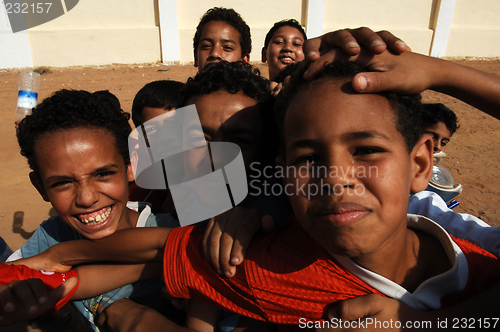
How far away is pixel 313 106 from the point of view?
109cm

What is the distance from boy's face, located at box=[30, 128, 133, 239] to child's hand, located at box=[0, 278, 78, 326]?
12.9 inches

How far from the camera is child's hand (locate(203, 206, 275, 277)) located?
117 cm

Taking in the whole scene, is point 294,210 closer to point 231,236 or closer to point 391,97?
point 231,236

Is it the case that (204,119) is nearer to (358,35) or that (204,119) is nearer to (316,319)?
(358,35)

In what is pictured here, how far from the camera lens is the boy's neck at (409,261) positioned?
117cm

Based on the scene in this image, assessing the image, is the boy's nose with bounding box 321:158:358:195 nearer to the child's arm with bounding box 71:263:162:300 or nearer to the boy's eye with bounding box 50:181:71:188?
the child's arm with bounding box 71:263:162:300

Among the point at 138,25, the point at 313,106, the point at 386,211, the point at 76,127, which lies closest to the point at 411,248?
the point at 386,211

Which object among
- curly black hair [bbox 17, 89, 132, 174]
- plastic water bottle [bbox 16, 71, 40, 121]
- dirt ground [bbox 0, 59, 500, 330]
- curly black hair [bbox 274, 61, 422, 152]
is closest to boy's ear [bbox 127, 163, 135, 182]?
curly black hair [bbox 17, 89, 132, 174]

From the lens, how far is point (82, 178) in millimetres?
1586

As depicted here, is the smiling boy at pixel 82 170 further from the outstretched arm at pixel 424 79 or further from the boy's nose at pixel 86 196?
the outstretched arm at pixel 424 79

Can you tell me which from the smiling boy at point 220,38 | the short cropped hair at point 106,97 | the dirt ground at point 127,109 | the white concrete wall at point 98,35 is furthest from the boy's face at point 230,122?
the white concrete wall at point 98,35

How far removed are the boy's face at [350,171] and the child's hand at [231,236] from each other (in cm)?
23

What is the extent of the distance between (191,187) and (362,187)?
1024mm

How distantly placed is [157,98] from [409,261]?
7.43 ft
